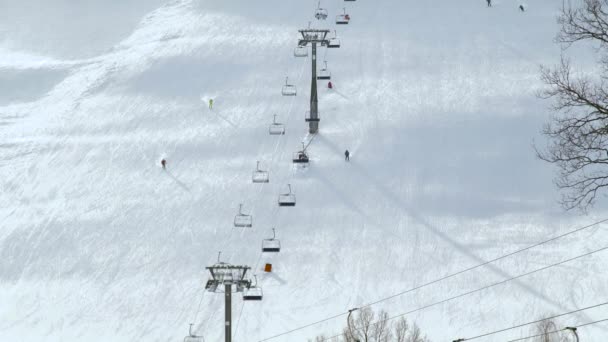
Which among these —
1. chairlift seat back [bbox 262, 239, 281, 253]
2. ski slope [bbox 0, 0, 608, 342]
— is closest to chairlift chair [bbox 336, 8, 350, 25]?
ski slope [bbox 0, 0, 608, 342]

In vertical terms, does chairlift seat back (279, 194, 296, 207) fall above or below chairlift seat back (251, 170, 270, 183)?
below

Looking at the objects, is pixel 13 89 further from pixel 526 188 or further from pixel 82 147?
pixel 526 188

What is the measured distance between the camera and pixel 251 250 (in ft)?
126

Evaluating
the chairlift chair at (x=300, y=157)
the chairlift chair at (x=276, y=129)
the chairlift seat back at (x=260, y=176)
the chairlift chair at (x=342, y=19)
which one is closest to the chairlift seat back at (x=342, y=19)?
the chairlift chair at (x=342, y=19)

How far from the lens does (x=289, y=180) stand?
43.9 meters

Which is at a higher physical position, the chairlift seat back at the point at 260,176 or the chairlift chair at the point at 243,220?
the chairlift seat back at the point at 260,176

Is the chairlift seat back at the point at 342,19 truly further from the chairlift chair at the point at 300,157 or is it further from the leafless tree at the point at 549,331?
the leafless tree at the point at 549,331

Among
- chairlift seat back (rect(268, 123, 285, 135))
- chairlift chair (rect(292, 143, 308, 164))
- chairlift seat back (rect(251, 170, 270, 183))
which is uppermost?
chairlift seat back (rect(268, 123, 285, 135))

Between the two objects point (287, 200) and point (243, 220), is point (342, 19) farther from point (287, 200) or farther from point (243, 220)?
point (243, 220)

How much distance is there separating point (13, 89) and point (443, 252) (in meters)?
37.3

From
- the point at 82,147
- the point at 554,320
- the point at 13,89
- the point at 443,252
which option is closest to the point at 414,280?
the point at 443,252

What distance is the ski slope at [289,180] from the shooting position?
34.5 meters

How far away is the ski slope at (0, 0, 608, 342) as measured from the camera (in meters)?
34.5

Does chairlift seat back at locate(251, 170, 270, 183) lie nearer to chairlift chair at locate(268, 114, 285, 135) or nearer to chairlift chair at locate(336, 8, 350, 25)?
chairlift chair at locate(268, 114, 285, 135)
